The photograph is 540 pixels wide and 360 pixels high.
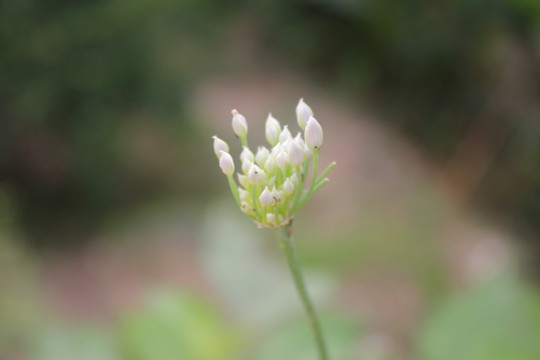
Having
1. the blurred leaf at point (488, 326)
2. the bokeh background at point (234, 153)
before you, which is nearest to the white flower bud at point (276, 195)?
the blurred leaf at point (488, 326)

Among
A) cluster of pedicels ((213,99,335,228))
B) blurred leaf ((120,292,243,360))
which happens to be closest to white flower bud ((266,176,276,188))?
cluster of pedicels ((213,99,335,228))

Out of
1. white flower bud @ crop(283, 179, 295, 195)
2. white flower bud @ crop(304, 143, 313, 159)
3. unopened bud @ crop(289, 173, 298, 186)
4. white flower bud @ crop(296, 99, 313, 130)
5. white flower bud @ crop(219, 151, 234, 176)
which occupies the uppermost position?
white flower bud @ crop(296, 99, 313, 130)

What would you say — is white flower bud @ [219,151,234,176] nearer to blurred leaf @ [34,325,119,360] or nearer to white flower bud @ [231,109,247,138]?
white flower bud @ [231,109,247,138]

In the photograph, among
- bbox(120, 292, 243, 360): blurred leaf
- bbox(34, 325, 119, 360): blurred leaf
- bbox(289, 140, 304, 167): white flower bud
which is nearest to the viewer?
bbox(289, 140, 304, 167): white flower bud

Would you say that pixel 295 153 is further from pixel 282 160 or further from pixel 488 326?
pixel 488 326

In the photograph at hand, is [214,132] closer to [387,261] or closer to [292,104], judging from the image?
[292,104]
